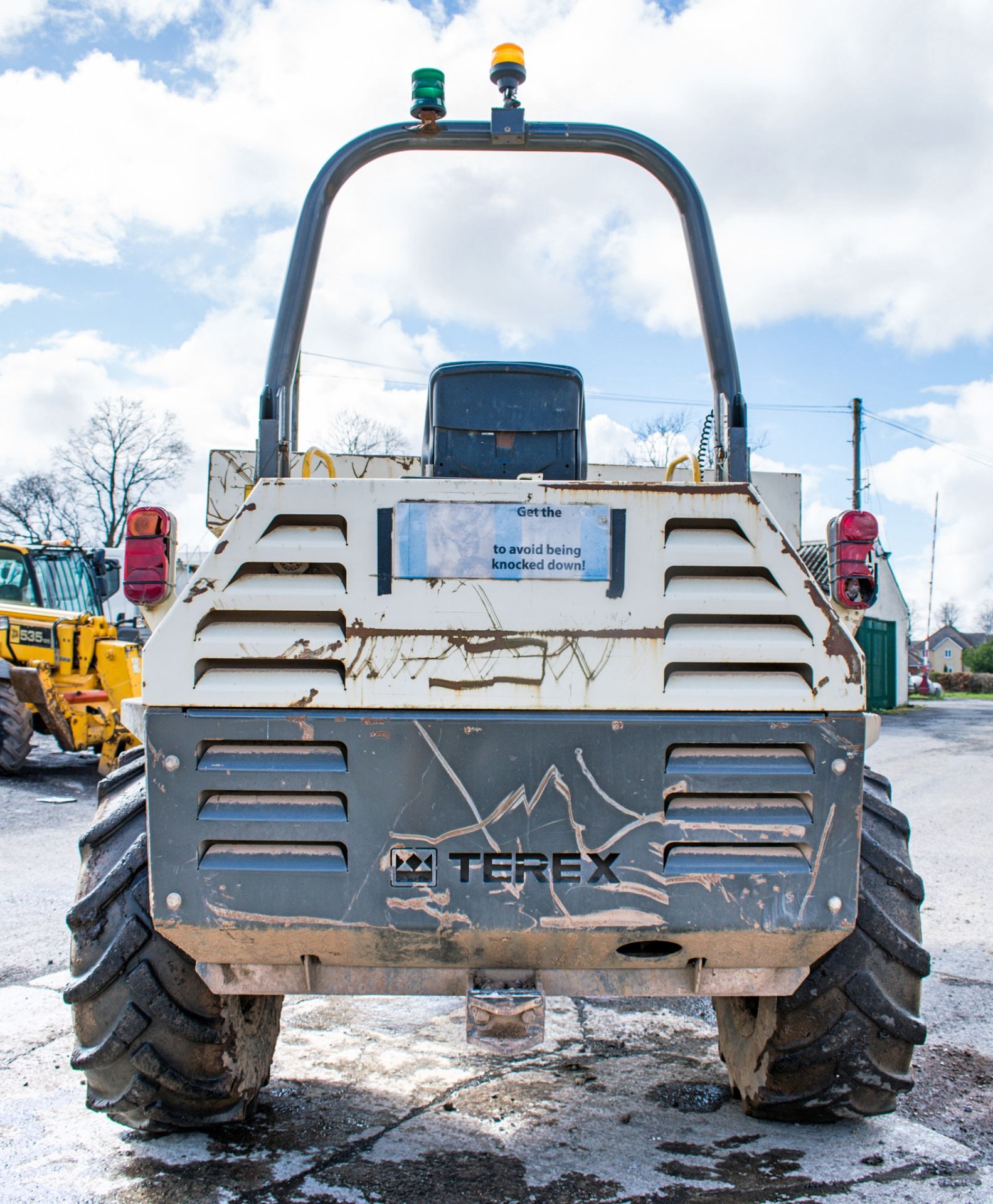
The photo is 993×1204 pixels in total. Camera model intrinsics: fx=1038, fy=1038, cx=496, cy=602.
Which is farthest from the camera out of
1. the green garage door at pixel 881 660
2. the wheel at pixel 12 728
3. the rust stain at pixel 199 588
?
the green garage door at pixel 881 660

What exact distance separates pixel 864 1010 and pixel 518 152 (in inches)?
112

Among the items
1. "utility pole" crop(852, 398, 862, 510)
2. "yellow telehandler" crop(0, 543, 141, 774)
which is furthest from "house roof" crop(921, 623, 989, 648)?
"yellow telehandler" crop(0, 543, 141, 774)

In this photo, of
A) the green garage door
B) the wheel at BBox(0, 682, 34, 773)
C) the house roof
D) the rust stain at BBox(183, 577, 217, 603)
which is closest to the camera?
the rust stain at BBox(183, 577, 217, 603)

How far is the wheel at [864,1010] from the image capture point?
2828 mm

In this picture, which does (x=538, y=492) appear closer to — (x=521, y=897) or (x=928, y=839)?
(x=521, y=897)

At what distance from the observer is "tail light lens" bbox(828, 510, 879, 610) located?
2672 millimetres

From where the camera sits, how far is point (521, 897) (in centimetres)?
249

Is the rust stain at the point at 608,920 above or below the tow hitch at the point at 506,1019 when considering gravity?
above

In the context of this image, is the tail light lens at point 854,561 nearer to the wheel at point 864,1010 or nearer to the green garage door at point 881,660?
the wheel at point 864,1010

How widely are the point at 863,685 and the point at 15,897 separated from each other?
5.18 metres

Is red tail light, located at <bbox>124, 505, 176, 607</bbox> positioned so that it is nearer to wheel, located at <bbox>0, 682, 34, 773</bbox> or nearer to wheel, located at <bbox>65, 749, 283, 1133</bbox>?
wheel, located at <bbox>65, 749, 283, 1133</bbox>

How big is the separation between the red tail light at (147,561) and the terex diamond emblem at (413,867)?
891 mm

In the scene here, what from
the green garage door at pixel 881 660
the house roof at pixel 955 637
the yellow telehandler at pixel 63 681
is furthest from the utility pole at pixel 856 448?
the house roof at pixel 955 637

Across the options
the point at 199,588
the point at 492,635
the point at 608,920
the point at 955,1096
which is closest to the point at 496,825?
the point at 608,920
